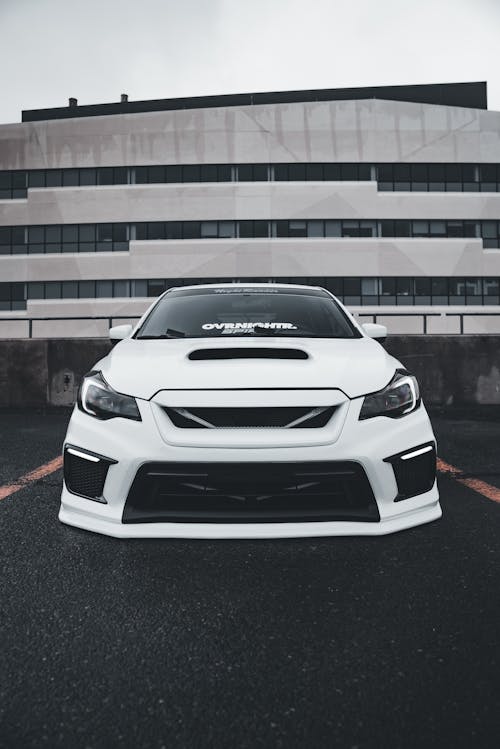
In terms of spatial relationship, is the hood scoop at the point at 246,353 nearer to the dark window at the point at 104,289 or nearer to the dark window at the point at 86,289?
the dark window at the point at 104,289

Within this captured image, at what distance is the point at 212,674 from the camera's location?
5.84ft

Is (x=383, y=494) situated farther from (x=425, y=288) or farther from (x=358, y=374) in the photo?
(x=425, y=288)

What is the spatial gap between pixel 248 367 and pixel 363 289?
39303 millimetres

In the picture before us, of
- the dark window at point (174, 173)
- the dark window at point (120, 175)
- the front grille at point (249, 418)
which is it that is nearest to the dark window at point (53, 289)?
the dark window at point (120, 175)

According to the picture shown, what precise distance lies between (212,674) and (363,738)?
20.8 inches

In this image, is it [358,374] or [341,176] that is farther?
[341,176]

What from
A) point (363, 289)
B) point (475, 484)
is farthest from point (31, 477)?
point (363, 289)

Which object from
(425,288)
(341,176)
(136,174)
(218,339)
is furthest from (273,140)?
(218,339)

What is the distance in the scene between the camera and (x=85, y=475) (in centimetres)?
256

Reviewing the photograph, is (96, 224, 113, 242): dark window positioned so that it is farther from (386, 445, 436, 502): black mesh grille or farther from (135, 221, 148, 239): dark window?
(386, 445, 436, 502): black mesh grille

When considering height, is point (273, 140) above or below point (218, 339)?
above

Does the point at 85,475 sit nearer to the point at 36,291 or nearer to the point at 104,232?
the point at 104,232

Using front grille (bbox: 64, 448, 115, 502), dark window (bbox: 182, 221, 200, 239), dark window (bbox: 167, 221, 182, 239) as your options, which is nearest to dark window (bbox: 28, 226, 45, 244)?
dark window (bbox: 167, 221, 182, 239)

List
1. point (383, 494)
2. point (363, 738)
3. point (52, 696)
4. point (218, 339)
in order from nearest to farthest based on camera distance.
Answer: point (363, 738), point (52, 696), point (383, 494), point (218, 339)
